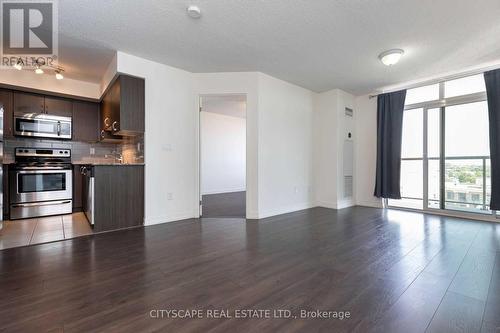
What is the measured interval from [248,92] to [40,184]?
395 centimetres

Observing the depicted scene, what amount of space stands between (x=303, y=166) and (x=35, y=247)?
4.44 m

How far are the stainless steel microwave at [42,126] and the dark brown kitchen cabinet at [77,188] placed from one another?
0.66 metres

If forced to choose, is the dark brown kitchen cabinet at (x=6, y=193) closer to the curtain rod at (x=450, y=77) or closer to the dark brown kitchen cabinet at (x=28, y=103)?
the dark brown kitchen cabinet at (x=28, y=103)

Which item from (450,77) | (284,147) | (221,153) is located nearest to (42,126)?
(284,147)

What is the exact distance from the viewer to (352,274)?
198 cm

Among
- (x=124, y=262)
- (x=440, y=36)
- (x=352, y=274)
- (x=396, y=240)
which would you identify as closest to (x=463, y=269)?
(x=396, y=240)

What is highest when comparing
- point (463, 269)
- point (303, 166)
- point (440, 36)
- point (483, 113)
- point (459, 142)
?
point (440, 36)

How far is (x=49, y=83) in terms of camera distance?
4.31m

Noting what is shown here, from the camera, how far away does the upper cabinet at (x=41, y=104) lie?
392 centimetres

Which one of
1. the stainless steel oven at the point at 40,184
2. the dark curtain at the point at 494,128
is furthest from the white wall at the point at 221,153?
the dark curtain at the point at 494,128

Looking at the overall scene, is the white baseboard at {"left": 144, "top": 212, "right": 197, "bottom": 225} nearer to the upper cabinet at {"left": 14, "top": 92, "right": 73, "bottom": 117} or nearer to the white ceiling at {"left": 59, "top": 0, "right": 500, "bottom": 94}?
the white ceiling at {"left": 59, "top": 0, "right": 500, "bottom": 94}

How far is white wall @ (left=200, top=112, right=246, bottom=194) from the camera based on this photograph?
738 cm

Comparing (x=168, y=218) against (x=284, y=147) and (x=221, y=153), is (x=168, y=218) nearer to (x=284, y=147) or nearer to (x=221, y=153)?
(x=284, y=147)

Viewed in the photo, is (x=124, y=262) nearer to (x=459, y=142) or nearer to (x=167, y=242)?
(x=167, y=242)
